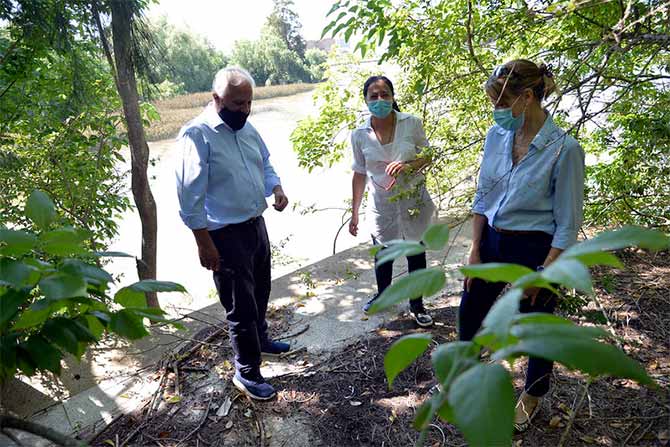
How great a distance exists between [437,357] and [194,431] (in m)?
2.29

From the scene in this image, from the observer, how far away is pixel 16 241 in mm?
797

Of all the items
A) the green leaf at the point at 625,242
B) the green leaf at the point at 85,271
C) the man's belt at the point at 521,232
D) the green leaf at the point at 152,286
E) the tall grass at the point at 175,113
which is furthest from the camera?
the tall grass at the point at 175,113

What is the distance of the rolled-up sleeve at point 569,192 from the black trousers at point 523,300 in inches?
5.3

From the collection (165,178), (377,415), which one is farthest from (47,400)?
(165,178)

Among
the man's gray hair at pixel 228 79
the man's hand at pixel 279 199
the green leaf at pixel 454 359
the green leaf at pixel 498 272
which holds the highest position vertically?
the man's gray hair at pixel 228 79

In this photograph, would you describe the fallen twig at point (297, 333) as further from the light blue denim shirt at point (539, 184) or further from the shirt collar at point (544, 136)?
the shirt collar at point (544, 136)

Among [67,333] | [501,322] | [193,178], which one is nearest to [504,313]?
[501,322]

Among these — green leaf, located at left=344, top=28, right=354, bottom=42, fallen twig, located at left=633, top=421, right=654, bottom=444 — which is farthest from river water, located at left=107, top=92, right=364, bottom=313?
fallen twig, located at left=633, top=421, right=654, bottom=444

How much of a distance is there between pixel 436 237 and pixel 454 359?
23 centimetres

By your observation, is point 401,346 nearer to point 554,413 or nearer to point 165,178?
point 554,413

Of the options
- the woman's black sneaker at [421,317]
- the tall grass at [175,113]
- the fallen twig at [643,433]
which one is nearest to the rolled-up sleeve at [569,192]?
the fallen twig at [643,433]

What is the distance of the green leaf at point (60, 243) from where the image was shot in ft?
2.84

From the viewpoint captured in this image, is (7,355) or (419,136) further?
(419,136)

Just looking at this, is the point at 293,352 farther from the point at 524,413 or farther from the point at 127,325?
the point at 127,325
